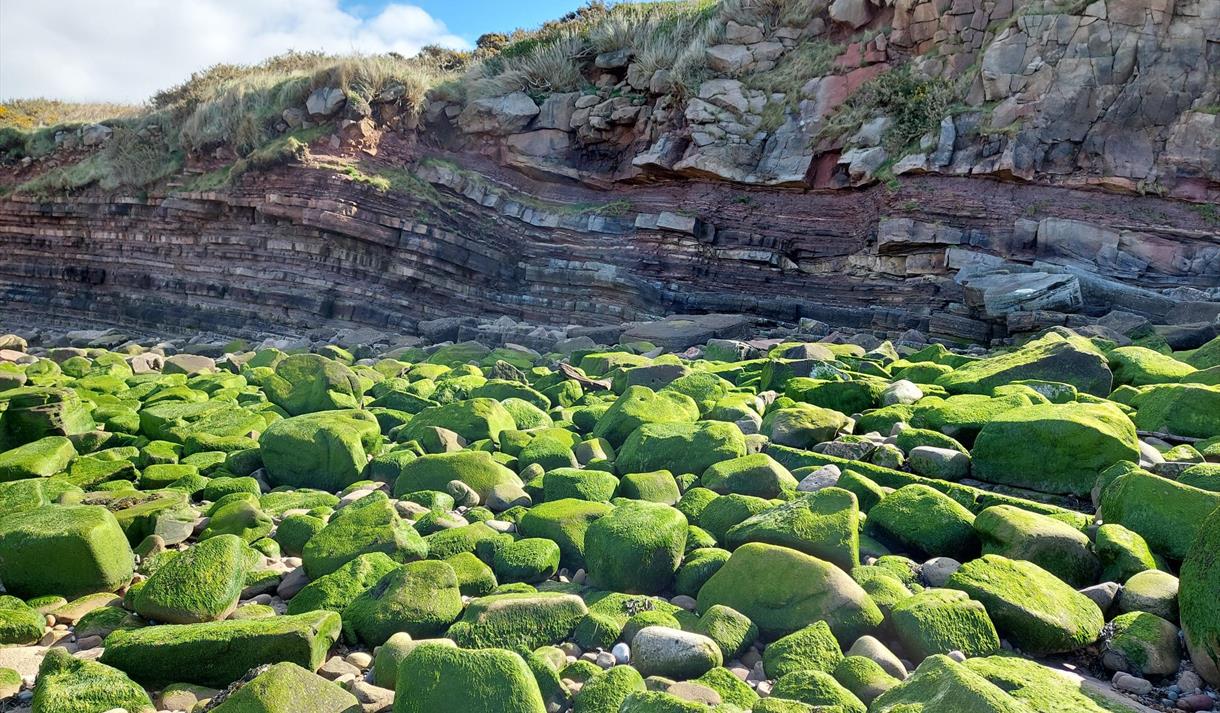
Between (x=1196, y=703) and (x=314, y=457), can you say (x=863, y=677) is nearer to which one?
(x=1196, y=703)

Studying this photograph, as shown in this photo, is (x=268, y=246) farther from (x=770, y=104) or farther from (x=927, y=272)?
(x=927, y=272)

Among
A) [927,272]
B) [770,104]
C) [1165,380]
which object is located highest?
[770,104]

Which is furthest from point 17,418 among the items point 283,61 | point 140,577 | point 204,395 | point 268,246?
point 283,61

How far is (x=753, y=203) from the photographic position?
13539 millimetres

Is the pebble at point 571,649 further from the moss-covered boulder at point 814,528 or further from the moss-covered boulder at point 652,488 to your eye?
the moss-covered boulder at point 652,488

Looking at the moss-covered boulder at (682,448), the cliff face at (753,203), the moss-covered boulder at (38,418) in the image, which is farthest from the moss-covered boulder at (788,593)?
the cliff face at (753,203)

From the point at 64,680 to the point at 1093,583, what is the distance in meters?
3.16

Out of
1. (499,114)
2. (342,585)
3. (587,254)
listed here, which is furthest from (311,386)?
(499,114)

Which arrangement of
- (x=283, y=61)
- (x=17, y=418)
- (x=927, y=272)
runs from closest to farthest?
(x=17, y=418)
(x=927, y=272)
(x=283, y=61)

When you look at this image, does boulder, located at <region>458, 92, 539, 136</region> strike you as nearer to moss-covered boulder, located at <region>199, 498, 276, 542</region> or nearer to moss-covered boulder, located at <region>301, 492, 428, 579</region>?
moss-covered boulder, located at <region>199, 498, 276, 542</region>

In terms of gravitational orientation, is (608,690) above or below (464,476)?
below

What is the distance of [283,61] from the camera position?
66.2 ft

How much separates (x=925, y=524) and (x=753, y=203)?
35.0 feet

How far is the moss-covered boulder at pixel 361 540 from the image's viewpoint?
3266 millimetres
